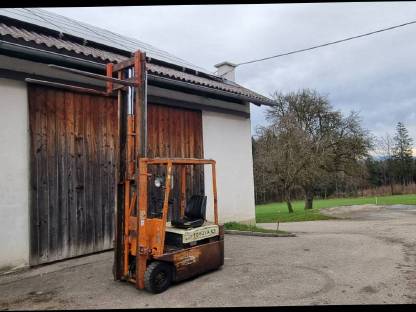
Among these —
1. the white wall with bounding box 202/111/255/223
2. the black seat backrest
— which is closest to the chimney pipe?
the white wall with bounding box 202/111/255/223

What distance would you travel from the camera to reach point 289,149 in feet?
92.9

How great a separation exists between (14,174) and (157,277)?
3.76 meters

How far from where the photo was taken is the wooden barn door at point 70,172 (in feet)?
25.2

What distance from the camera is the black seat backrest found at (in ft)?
22.5

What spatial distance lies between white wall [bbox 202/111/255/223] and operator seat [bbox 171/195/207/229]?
431 centimetres

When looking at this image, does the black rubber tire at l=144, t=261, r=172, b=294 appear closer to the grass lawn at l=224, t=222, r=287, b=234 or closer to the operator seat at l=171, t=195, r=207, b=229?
the operator seat at l=171, t=195, r=207, b=229

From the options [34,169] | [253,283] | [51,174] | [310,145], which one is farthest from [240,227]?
[310,145]

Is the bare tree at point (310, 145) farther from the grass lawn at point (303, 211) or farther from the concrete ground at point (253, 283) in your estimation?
the concrete ground at point (253, 283)

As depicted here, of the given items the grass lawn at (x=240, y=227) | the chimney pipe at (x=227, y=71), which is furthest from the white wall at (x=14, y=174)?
the chimney pipe at (x=227, y=71)

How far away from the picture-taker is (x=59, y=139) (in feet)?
26.5

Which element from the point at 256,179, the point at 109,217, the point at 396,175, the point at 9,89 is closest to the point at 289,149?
the point at 256,179

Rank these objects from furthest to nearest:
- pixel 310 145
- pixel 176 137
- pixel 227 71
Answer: pixel 310 145
pixel 227 71
pixel 176 137

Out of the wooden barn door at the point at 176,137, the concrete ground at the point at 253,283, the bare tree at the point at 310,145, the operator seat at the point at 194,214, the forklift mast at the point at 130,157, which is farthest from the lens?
the bare tree at the point at 310,145

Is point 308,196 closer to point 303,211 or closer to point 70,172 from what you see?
point 303,211
